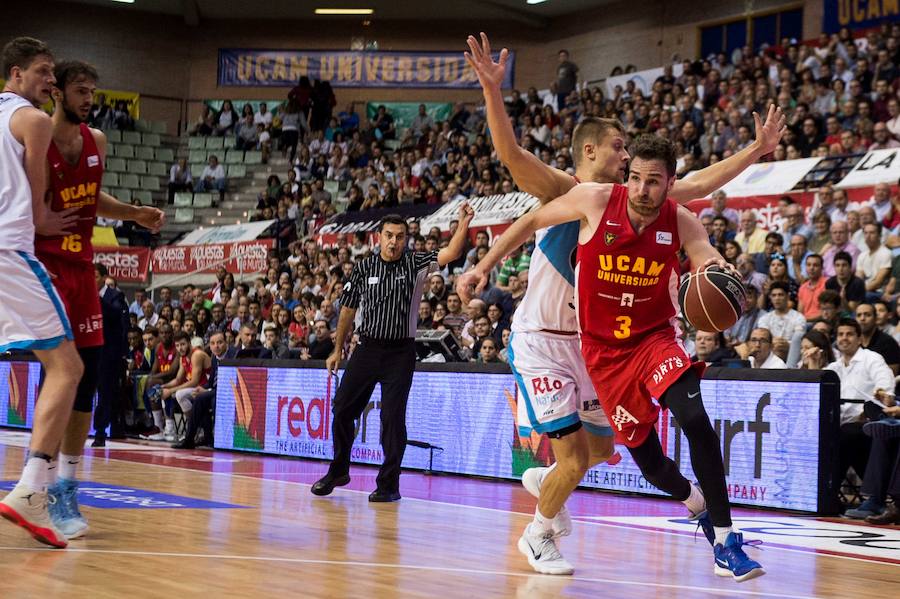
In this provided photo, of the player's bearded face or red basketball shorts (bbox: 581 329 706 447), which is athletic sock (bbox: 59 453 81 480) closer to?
red basketball shorts (bbox: 581 329 706 447)

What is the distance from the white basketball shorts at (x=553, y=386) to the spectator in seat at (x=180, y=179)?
24.2m

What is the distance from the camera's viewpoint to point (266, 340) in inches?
604

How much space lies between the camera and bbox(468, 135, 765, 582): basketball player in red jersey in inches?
200

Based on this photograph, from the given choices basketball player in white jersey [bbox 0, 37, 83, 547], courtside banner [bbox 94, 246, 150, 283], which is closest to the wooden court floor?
basketball player in white jersey [bbox 0, 37, 83, 547]

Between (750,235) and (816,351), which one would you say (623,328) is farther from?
(750,235)

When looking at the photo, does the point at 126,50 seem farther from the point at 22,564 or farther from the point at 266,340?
the point at 22,564

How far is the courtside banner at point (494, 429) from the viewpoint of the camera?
28.2 ft

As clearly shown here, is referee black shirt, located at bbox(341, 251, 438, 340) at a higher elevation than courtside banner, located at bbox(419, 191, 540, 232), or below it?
below

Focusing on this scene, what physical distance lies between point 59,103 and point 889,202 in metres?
9.85

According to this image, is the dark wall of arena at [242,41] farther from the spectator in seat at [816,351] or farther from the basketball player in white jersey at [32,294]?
the basketball player in white jersey at [32,294]

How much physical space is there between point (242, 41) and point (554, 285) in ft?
95.8

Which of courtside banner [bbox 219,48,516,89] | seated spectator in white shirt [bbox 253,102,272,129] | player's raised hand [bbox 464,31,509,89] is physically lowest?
player's raised hand [bbox 464,31,509,89]

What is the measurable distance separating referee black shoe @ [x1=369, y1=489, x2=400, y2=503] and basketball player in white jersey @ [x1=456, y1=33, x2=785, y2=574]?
9.89 feet

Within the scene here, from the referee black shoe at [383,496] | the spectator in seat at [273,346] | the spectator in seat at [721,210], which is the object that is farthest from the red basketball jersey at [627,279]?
the spectator in seat at [273,346]
